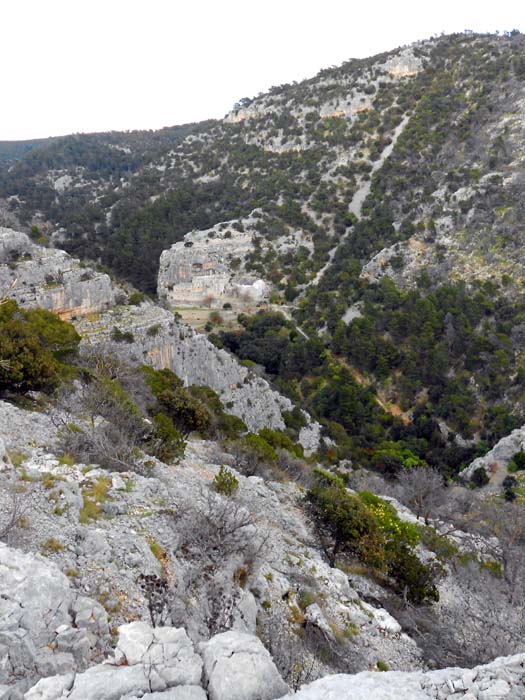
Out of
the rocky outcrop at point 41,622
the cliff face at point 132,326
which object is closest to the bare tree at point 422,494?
the cliff face at point 132,326

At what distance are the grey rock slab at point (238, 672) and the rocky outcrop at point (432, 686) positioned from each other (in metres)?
0.21

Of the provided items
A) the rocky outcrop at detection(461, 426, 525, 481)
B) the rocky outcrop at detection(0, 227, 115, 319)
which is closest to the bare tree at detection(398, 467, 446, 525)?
the rocky outcrop at detection(461, 426, 525, 481)

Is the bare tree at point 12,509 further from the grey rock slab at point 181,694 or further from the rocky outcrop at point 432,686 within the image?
the rocky outcrop at point 432,686

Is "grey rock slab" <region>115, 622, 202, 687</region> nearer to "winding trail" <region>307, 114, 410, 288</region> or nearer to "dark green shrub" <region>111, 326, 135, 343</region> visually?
"dark green shrub" <region>111, 326, 135, 343</region>

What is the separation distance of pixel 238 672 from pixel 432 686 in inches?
77.5

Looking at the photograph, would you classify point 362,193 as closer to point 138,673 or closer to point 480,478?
point 480,478

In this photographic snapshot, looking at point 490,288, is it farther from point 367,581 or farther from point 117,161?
point 117,161

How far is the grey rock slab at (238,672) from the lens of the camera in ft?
12.9

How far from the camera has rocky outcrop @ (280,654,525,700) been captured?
422 centimetres

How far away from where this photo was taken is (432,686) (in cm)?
449

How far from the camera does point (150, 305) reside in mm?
30297

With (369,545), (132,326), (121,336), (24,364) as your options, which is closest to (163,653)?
(369,545)

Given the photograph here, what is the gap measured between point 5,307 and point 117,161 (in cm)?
8749

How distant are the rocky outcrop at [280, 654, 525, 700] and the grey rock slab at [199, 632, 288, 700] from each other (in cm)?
21
